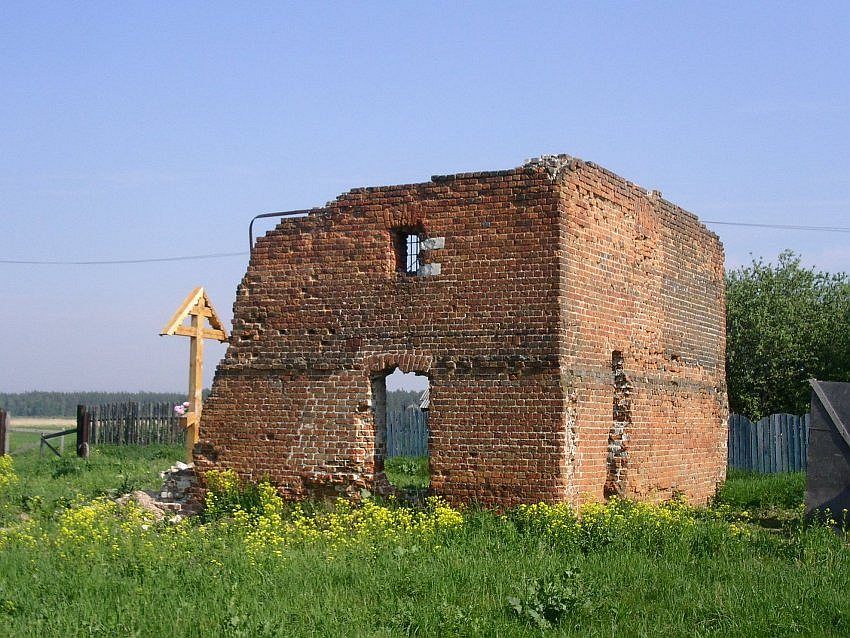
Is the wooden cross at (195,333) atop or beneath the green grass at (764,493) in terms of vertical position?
atop

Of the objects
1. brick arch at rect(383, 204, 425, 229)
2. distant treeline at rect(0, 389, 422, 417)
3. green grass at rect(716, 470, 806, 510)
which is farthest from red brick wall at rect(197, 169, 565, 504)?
distant treeline at rect(0, 389, 422, 417)

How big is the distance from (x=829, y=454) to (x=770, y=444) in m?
8.70

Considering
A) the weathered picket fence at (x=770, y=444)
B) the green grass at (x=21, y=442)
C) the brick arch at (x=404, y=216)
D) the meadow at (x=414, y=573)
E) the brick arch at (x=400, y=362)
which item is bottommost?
the green grass at (x=21, y=442)

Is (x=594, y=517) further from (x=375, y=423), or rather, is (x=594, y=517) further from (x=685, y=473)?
(x=685, y=473)

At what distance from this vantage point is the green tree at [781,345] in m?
25.4

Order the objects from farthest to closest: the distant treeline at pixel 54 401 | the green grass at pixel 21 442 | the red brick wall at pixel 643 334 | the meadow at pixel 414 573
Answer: the distant treeline at pixel 54 401
the green grass at pixel 21 442
the red brick wall at pixel 643 334
the meadow at pixel 414 573

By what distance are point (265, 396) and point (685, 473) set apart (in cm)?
615

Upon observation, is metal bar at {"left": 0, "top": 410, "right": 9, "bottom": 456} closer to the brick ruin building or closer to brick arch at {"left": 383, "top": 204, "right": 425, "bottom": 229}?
the brick ruin building

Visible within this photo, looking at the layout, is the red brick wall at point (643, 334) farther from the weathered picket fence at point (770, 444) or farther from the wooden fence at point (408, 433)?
the wooden fence at point (408, 433)

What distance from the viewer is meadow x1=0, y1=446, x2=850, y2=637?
287 inches

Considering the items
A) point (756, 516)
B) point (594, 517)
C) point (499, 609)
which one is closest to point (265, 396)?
point (594, 517)

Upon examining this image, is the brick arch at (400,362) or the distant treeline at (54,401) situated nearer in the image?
the brick arch at (400,362)

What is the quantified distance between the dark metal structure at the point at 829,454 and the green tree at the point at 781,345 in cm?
1382

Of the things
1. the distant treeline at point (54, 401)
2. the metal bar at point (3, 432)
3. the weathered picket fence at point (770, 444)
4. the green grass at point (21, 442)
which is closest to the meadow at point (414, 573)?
the weathered picket fence at point (770, 444)
